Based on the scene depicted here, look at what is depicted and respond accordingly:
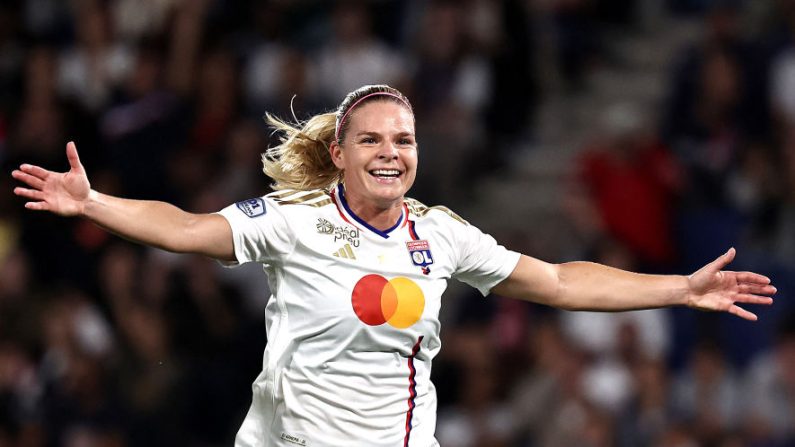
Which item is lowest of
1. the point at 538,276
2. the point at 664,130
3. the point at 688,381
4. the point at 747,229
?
the point at 538,276

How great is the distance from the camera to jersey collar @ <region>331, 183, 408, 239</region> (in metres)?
4.46

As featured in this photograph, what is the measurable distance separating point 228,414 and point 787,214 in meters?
3.74

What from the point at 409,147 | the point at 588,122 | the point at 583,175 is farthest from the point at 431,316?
the point at 588,122

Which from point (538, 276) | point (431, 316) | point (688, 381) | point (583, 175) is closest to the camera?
point (431, 316)

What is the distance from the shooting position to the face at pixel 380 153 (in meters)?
4.44

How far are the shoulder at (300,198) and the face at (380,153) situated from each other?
0.31 feet

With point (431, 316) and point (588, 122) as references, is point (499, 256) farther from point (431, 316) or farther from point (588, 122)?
point (588, 122)

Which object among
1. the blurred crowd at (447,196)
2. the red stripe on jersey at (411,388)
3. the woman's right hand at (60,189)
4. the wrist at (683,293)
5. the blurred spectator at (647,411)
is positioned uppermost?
the blurred crowd at (447,196)

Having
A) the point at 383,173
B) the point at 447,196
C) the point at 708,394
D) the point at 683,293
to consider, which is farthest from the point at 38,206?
the point at 447,196

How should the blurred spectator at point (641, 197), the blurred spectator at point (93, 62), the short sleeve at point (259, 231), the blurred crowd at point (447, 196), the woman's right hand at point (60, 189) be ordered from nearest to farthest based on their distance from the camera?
1. the woman's right hand at point (60, 189)
2. the short sleeve at point (259, 231)
3. the blurred crowd at point (447, 196)
4. the blurred spectator at point (641, 197)
5. the blurred spectator at point (93, 62)

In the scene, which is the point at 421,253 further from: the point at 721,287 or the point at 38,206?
the point at 38,206

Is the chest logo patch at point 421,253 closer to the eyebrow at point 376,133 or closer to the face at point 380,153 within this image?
the face at point 380,153

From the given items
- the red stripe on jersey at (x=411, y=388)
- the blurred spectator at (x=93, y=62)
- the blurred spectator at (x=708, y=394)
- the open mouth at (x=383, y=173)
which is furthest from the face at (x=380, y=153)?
the blurred spectator at (x=93, y=62)

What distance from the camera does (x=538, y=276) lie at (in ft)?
15.5
